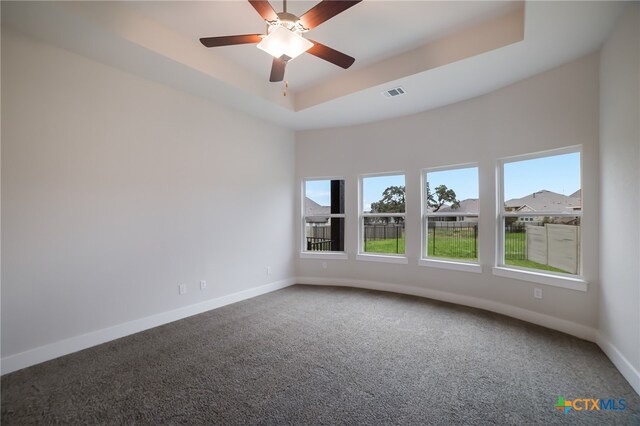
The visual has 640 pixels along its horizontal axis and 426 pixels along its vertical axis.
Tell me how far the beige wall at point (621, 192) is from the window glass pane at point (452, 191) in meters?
1.37

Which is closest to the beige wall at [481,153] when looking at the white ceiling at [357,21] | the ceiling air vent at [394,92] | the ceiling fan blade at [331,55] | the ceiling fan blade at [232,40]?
the ceiling air vent at [394,92]

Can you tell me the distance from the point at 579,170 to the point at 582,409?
2332mm

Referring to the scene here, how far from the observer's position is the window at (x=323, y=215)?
5.15 meters

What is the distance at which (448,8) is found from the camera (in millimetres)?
2506

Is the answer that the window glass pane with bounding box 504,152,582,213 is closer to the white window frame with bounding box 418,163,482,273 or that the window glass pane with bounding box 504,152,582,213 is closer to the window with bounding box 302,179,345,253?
the white window frame with bounding box 418,163,482,273

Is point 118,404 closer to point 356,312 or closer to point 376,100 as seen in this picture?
point 356,312

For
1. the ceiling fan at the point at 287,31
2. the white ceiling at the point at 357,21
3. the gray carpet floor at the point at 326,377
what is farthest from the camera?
the white ceiling at the point at 357,21

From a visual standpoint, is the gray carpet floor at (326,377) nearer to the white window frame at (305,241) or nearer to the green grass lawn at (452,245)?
the green grass lawn at (452,245)

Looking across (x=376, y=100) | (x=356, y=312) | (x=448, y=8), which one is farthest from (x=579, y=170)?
(x=356, y=312)

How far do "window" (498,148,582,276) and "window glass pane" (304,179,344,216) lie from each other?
2534mm

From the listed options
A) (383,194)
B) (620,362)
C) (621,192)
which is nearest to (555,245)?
(621,192)

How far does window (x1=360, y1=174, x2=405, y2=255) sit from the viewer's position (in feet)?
15.2

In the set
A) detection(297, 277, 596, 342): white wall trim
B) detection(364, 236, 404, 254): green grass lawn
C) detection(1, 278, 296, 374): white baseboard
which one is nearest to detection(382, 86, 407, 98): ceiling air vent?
detection(364, 236, 404, 254): green grass lawn

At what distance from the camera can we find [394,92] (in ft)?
11.8
